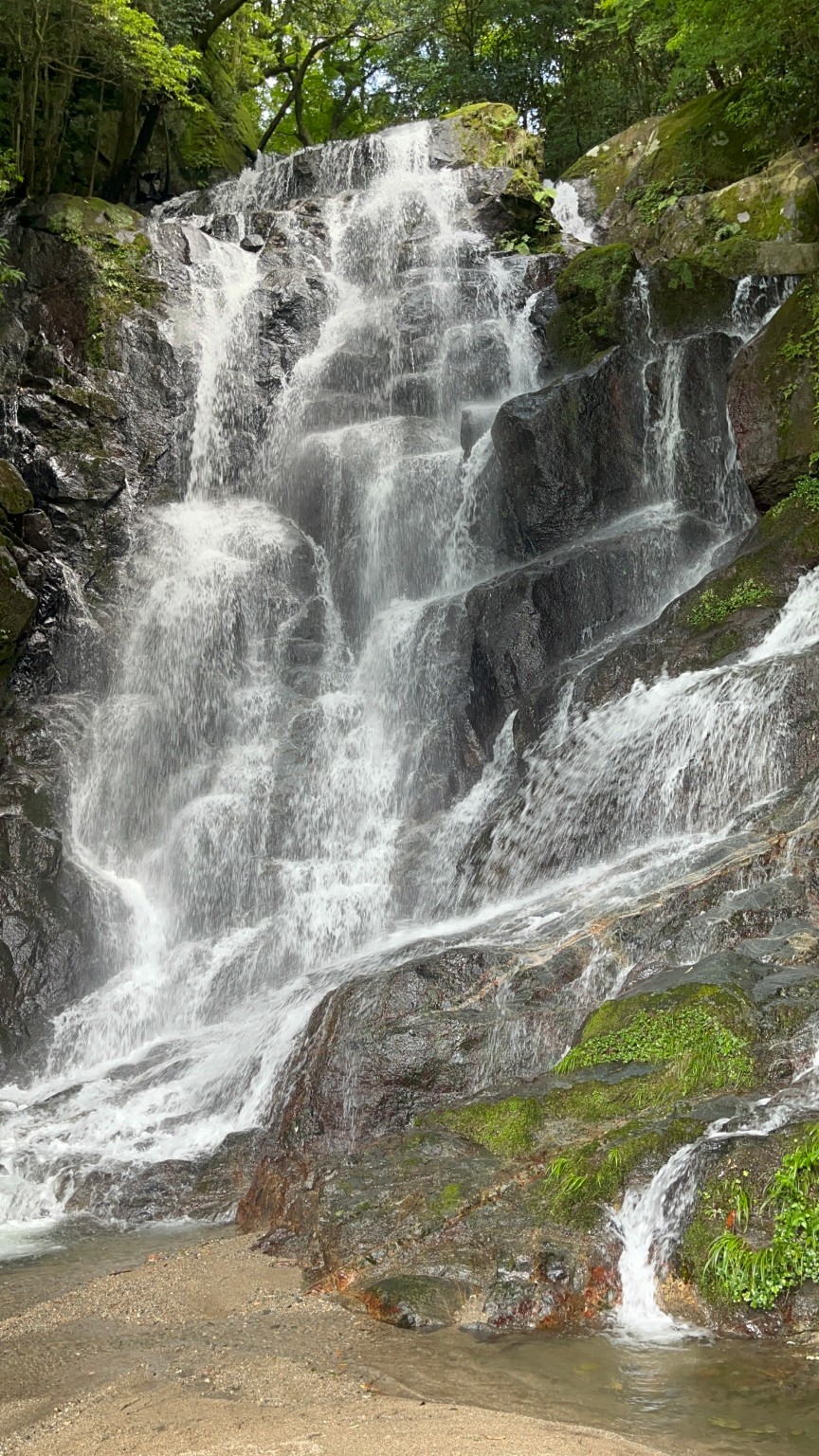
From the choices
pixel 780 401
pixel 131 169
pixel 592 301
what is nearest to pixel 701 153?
pixel 592 301

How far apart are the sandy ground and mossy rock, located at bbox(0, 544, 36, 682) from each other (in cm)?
1029

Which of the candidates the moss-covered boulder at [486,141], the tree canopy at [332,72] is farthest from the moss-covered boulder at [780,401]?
the moss-covered boulder at [486,141]

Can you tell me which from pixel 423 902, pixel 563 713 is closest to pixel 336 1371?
pixel 423 902

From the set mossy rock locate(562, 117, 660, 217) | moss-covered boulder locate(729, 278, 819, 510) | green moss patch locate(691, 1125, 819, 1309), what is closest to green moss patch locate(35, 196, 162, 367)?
mossy rock locate(562, 117, 660, 217)

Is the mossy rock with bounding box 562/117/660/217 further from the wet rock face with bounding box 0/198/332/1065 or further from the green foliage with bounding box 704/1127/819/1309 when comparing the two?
the green foliage with bounding box 704/1127/819/1309

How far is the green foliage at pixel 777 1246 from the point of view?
17.2 ft

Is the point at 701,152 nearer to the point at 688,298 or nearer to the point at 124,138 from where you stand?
the point at 688,298

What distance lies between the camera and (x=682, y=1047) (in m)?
7.06

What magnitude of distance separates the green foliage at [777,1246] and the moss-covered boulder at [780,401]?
31.5 feet

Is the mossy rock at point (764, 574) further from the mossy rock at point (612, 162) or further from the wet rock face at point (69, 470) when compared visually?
the mossy rock at point (612, 162)

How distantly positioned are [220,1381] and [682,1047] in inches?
133

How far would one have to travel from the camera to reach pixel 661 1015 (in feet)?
24.1

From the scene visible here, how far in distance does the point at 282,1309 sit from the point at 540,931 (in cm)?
409

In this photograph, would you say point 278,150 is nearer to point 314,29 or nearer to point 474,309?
point 314,29
